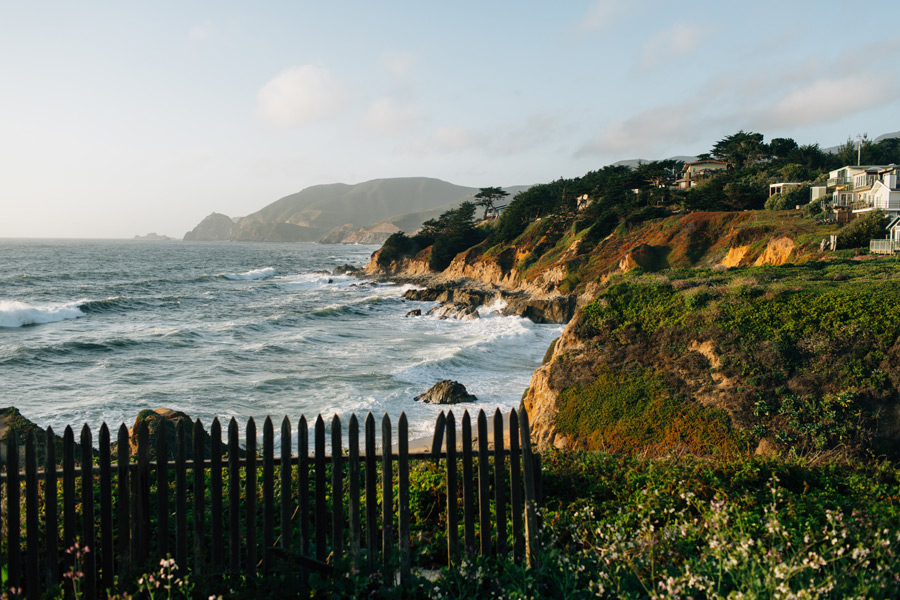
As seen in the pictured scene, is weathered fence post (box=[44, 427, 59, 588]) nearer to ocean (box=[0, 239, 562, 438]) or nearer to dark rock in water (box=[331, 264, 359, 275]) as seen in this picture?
ocean (box=[0, 239, 562, 438])

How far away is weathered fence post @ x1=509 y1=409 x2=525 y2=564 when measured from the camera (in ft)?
15.9

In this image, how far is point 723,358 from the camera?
13430mm

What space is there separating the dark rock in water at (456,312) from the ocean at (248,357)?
3.55 feet

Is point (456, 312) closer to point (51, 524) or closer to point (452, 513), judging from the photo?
point (452, 513)

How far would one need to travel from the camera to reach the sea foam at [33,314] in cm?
3947

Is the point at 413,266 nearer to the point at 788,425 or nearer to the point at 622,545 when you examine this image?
the point at 788,425

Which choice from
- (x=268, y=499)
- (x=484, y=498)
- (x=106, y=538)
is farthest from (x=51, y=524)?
(x=484, y=498)

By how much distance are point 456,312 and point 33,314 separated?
3088 cm

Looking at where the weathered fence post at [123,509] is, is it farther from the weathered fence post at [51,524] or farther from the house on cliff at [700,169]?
the house on cliff at [700,169]

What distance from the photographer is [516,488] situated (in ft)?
16.5

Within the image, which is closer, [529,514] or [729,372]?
[529,514]

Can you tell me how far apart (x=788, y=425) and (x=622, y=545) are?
9231mm

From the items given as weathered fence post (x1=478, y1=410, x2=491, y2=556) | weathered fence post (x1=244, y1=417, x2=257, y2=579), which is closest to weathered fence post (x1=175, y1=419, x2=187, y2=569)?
weathered fence post (x1=244, y1=417, x2=257, y2=579)

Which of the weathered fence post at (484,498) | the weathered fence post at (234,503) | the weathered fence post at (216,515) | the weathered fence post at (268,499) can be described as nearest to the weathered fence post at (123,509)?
the weathered fence post at (216,515)
